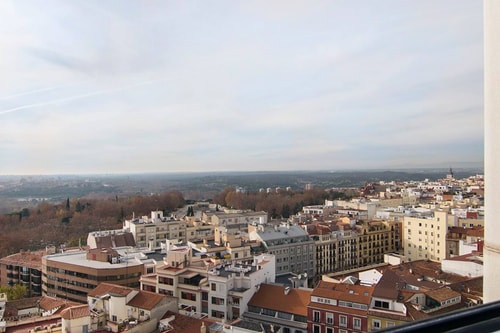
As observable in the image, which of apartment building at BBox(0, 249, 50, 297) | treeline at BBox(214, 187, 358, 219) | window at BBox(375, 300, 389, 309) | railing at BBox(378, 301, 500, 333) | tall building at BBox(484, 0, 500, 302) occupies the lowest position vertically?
apartment building at BBox(0, 249, 50, 297)

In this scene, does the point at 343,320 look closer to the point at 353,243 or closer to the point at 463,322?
the point at 463,322

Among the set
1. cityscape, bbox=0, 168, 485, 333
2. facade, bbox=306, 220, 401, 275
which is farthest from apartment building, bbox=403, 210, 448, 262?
facade, bbox=306, 220, 401, 275

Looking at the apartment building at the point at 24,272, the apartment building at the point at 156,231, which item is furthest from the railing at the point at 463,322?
the apartment building at the point at 156,231

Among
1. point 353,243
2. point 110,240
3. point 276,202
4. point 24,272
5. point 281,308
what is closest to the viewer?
point 281,308

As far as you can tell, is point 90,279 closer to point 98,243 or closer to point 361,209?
point 98,243

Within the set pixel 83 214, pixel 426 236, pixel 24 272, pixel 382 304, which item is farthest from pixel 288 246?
pixel 83 214

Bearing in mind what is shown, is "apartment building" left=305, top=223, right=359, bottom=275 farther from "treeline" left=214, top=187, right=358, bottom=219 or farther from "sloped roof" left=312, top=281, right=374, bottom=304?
"treeline" left=214, top=187, right=358, bottom=219

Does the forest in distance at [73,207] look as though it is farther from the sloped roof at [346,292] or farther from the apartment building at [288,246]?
the sloped roof at [346,292]
